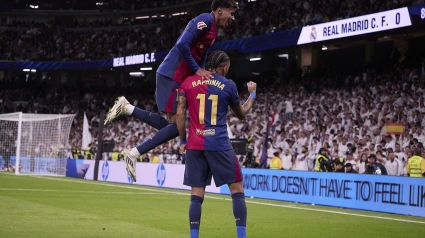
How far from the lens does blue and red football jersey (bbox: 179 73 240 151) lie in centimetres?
749

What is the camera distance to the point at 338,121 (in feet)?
84.0

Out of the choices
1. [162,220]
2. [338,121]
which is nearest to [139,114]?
[162,220]

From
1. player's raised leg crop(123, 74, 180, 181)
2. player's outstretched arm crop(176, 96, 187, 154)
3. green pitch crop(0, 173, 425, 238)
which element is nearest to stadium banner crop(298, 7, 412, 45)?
green pitch crop(0, 173, 425, 238)

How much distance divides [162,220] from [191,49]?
504 cm

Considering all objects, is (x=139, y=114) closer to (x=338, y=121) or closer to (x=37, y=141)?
(x=338, y=121)

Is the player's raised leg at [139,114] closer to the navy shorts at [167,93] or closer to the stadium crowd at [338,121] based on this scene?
the navy shorts at [167,93]

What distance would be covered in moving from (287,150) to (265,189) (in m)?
3.54

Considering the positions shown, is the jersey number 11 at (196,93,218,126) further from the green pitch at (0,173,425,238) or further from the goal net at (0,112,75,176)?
the goal net at (0,112,75,176)

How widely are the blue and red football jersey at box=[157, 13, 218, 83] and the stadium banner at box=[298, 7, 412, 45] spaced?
17.4 meters

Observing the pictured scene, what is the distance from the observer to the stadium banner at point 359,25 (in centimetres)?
2441

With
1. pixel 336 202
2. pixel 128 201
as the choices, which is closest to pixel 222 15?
pixel 128 201

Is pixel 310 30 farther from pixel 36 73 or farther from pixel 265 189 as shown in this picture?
pixel 36 73

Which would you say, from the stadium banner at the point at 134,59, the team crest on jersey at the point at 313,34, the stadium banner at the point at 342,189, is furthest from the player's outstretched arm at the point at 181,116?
the stadium banner at the point at 134,59

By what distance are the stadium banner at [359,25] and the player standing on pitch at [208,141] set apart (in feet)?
59.1
